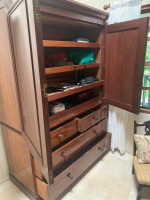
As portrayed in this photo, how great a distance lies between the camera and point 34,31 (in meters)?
0.73

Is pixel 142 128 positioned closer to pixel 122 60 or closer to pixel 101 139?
pixel 101 139

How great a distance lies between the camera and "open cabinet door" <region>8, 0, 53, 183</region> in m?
0.75

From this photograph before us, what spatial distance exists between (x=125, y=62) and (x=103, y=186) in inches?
51.9

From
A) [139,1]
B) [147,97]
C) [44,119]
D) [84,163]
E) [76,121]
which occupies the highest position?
[139,1]

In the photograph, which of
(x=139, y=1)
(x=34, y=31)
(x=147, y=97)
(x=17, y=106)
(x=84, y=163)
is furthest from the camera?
(x=147, y=97)

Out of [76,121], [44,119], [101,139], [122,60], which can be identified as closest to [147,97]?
[122,60]

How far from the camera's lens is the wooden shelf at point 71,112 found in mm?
1406

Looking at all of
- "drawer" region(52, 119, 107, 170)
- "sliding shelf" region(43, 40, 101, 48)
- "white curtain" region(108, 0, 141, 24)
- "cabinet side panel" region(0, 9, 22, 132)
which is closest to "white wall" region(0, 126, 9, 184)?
"cabinet side panel" region(0, 9, 22, 132)

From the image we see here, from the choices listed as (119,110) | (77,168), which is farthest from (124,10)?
(77,168)

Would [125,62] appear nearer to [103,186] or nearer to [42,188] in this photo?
[103,186]

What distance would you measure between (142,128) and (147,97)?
40cm

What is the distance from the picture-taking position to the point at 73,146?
1.53 metres

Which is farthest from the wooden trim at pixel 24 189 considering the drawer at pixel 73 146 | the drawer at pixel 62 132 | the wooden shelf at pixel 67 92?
the wooden shelf at pixel 67 92

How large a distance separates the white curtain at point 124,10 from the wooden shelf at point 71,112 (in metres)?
0.92
